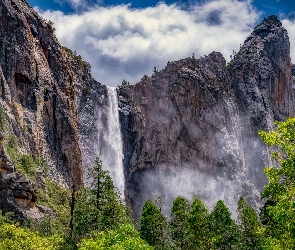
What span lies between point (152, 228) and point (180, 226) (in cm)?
405

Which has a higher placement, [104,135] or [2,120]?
[104,135]

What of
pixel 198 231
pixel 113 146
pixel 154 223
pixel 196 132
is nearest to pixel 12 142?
pixel 154 223

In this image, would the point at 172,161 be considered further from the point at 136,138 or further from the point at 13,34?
the point at 13,34

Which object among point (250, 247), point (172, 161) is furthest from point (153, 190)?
point (250, 247)

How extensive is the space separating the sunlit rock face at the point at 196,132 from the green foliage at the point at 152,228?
40.4 meters

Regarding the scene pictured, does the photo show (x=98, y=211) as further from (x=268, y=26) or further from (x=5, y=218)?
(x=268, y=26)

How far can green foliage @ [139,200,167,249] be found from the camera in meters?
45.8

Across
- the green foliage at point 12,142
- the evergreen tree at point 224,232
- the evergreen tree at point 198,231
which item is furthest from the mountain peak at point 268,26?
the green foliage at point 12,142

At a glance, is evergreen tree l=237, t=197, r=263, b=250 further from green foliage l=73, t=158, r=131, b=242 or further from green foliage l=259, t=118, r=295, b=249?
green foliage l=259, t=118, r=295, b=249

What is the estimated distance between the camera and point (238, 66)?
10544cm

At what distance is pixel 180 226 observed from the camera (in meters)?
48.8

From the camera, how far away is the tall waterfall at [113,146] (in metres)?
87.1

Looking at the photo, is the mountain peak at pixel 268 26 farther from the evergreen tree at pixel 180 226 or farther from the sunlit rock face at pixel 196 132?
the evergreen tree at pixel 180 226

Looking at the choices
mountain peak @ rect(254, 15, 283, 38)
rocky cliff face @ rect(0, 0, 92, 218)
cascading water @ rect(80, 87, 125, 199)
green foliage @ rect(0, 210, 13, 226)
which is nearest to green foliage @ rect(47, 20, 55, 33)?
rocky cliff face @ rect(0, 0, 92, 218)
